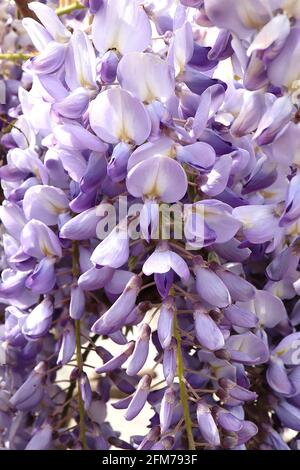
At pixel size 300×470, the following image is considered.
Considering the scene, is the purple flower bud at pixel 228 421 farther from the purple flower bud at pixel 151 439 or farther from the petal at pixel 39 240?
the petal at pixel 39 240

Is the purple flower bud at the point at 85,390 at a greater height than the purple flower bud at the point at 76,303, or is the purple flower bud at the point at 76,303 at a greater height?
the purple flower bud at the point at 76,303

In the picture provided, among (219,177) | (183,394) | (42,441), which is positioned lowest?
(42,441)

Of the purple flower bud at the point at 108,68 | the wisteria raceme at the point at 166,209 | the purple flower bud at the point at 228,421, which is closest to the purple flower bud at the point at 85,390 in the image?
the wisteria raceme at the point at 166,209

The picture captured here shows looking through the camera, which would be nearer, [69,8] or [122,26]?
[122,26]

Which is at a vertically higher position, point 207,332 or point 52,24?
point 52,24

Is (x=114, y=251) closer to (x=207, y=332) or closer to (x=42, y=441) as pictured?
(x=207, y=332)

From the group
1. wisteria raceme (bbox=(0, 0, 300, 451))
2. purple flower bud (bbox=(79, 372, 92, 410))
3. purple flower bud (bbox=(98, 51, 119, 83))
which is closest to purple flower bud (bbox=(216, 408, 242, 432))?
wisteria raceme (bbox=(0, 0, 300, 451))

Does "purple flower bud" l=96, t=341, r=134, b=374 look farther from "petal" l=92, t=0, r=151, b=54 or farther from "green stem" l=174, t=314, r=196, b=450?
"petal" l=92, t=0, r=151, b=54

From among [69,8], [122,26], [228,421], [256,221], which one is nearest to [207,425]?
[228,421]
